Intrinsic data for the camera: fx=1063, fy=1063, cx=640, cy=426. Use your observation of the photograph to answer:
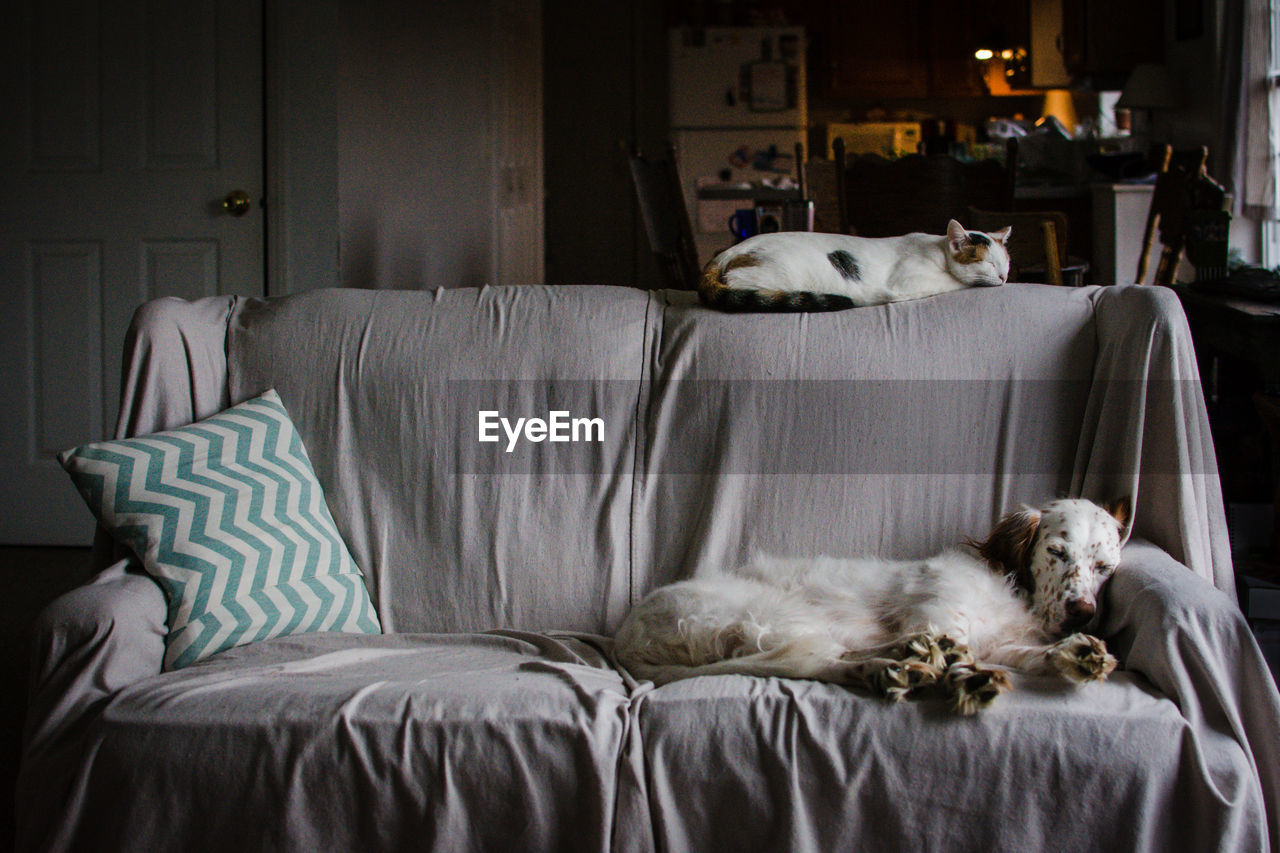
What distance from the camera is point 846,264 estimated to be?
2.17 metres

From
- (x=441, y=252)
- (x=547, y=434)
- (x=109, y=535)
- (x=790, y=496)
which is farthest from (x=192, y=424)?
(x=441, y=252)

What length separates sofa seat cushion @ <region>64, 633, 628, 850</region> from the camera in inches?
57.3

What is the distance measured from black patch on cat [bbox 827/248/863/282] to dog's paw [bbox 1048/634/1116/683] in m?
0.91

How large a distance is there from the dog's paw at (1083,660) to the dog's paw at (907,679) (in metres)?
0.18

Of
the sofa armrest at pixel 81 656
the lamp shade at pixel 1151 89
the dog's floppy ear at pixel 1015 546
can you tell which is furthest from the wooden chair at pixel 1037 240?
the lamp shade at pixel 1151 89

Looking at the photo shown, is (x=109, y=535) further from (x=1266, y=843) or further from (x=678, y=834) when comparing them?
(x=1266, y=843)

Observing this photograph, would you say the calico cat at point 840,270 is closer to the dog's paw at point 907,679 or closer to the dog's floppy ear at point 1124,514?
the dog's floppy ear at point 1124,514

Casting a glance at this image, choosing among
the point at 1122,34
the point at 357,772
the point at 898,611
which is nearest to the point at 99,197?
the point at 357,772

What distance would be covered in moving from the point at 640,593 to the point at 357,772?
69 centimetres

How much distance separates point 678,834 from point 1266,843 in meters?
0.78

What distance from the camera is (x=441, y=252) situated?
463cm

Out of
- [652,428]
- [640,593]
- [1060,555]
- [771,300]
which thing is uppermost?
[771,300]

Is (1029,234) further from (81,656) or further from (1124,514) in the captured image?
(81,656)

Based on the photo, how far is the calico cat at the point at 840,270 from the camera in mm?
2105
